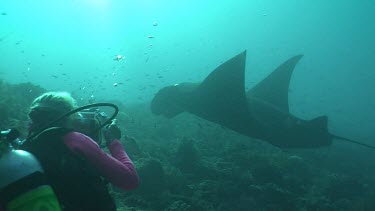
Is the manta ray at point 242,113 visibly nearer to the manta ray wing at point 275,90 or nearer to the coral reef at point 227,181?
the coral reef at point 227,181

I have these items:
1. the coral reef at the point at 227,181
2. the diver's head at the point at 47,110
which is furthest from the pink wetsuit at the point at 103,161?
the coral reef at the point at 227,181

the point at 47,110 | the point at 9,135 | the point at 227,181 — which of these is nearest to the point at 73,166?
the point at 9,135

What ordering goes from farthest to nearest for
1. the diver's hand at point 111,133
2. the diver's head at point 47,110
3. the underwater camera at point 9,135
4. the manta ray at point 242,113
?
the manta ray at point 242,113
the diver's hand at point 111,133
the diver's head at point 47,110
the underwater camera at point 9,135

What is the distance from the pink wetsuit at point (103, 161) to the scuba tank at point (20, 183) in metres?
0.39

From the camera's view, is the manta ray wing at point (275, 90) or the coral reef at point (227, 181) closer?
the coral reef at point (227, 181)

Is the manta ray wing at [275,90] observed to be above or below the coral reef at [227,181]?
above

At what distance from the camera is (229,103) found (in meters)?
9.73

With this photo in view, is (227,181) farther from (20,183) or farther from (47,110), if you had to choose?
(20,183)

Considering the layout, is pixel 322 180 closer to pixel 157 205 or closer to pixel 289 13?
pixel 157 205

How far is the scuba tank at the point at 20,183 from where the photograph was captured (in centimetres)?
227

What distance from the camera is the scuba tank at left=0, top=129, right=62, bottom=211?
227 centimetres

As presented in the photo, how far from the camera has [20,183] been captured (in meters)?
2.34

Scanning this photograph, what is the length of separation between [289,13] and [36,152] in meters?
127

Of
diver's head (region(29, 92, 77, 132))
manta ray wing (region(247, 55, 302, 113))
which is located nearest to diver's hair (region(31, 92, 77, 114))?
diver's head (region(29, 92, 77, 132))
